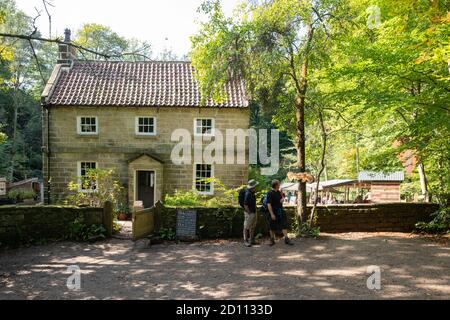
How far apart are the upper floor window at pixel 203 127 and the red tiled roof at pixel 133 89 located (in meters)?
0.84

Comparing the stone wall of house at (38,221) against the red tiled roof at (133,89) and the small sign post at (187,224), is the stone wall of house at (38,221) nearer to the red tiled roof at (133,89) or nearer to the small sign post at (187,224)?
the small sign post at (187,224)

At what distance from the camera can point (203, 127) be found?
61.0 feet

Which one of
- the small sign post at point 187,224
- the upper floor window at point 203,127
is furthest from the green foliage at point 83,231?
the upper floor window at point 203,127

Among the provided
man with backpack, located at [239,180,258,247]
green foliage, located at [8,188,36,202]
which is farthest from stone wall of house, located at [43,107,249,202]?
man with backpack, located at [239,180,258,247]

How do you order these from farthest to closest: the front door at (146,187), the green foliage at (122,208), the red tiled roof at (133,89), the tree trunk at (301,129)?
the front door at (146,187) < the red tiled roof at (133,89) < the green foliage at (122,208) < the tree trunk at (301,129)

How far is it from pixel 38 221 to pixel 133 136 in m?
7.68

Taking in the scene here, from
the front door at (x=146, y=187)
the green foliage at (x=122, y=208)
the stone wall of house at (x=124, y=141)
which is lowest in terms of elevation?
the green foliage at (x=122, y=208)

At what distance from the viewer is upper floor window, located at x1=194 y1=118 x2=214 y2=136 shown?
1855 centimetres

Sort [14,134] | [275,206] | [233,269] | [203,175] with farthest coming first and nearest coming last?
1. [14,134]
2. [203,175]
3. [275,206]
4. [233,269]

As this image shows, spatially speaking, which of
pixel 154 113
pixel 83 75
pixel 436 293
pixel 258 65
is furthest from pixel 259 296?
pixel 83 75

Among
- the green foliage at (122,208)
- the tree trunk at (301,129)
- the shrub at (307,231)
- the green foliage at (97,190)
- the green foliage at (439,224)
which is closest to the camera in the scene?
the shrub at (307,231)

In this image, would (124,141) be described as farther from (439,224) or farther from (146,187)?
(439,224)

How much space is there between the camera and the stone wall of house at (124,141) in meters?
18.2

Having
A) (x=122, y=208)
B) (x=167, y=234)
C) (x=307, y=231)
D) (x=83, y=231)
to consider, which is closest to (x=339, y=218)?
(x=307, y=231)
